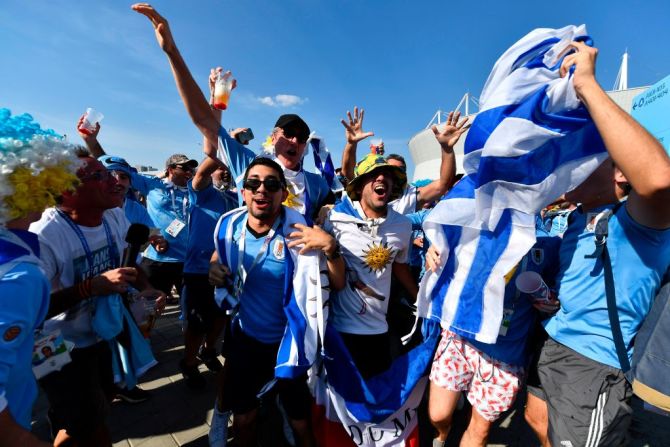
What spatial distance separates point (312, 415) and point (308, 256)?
1381 millimetres

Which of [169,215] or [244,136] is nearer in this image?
[244,136]

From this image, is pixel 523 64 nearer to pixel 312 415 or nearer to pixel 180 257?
pixel 312 415

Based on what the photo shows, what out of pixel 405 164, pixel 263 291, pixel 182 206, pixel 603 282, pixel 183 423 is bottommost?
pixel 183 423

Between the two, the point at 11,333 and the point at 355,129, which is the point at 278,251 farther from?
the point at 355,129

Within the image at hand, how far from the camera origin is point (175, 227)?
397cm

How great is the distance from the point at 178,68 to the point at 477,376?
3.04 meters

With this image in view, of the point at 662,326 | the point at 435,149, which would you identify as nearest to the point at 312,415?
the point at 662,326

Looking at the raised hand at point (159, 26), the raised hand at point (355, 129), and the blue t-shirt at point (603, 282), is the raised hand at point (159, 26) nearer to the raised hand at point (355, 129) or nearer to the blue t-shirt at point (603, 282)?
the raised hand at point (355, 129)

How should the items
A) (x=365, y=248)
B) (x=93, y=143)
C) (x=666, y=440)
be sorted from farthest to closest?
1. (x=93, y=143)
2. (x=666, y=440)
3. (x=365, y=248)

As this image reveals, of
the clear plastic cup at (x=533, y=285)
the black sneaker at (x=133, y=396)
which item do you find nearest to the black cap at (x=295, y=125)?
the clear plastic cup at (x=533, y=285)

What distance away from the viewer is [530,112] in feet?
5.03

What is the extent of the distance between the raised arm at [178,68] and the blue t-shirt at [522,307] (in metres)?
Answer: 2.52

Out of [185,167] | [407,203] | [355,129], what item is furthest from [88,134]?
[407,203]

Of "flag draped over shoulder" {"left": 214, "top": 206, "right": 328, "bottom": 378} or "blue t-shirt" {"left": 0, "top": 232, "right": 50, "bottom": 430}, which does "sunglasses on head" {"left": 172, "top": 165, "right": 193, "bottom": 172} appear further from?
"blue t-shirt" {"left": 0, "top": 232, "right": 50, "bottom": 430}
